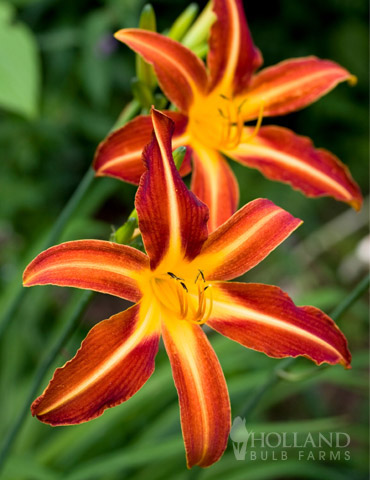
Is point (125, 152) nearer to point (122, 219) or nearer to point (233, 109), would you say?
point (233, 109)

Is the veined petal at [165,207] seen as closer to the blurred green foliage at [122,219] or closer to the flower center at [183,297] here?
the flower center at [183,297]

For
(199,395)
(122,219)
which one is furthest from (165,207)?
(122,219)

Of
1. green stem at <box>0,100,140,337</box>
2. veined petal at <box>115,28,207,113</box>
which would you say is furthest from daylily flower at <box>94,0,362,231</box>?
green stem at <box>0,100,140,337</box>

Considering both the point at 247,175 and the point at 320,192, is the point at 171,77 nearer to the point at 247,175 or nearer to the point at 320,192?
the point at 320,192

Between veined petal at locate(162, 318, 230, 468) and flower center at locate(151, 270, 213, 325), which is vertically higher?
flower center at locate(151, 270, 213, 325)

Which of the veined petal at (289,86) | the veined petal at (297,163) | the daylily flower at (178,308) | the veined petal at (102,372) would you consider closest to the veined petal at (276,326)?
the daylily flower at (178,308)

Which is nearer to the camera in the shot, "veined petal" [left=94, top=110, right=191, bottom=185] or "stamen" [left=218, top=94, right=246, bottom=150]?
"veined petal" [left=94, top=110, right=191, bottom=185]

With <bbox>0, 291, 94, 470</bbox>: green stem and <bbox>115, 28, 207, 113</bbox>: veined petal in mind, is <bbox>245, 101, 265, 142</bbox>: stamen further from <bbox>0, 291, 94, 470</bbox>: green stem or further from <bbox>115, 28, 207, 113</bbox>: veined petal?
<bbox>0, 291, 94, 470</bbox>: green stem
